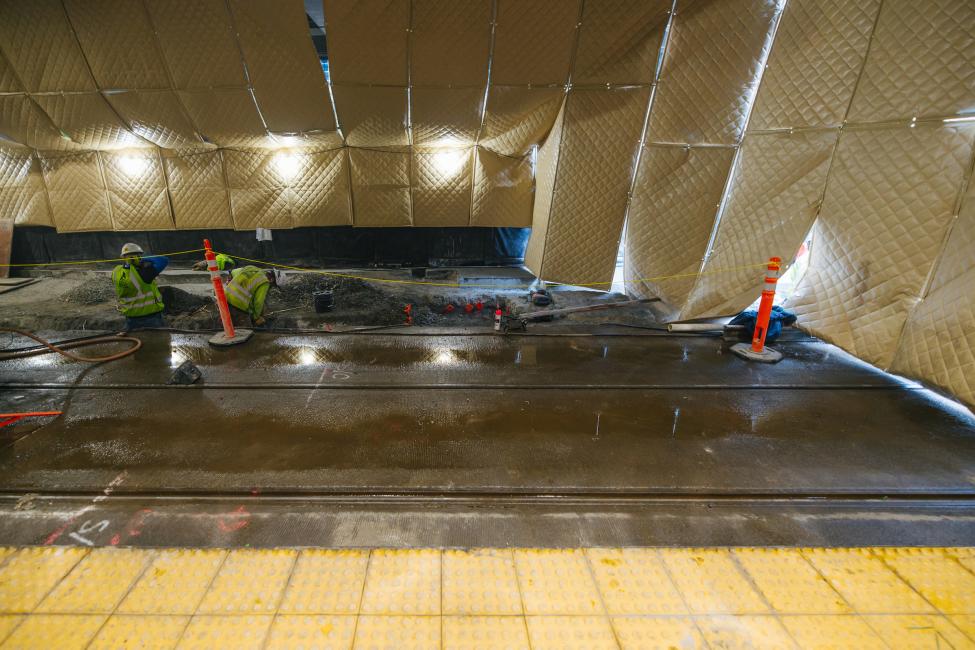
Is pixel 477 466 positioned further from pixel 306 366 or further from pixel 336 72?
pixel 336 72

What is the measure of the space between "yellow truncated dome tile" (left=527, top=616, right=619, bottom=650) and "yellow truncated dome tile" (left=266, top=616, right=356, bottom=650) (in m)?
0.81

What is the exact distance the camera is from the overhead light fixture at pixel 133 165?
7559 mm

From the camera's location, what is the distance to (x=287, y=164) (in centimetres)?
771

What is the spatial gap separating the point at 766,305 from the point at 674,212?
2.08 m

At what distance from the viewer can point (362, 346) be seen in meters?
4.90

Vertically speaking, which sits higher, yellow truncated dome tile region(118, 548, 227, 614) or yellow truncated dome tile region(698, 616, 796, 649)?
yellow truncated dome tile region(698, 616, 796, 649)

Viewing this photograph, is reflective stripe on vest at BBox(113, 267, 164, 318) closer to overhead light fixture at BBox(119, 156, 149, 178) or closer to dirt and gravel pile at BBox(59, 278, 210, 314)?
dirt and gravel pile at BBox(59, 278, 210, 314)

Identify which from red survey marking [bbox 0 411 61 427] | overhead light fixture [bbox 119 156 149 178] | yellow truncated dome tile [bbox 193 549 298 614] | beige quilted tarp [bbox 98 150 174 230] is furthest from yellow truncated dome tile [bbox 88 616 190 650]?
overhead light fixture [bbox 119 156 149 178]

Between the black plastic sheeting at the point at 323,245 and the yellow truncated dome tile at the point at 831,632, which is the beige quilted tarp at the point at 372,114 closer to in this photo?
the black plastic sheeting at the point at 323,245

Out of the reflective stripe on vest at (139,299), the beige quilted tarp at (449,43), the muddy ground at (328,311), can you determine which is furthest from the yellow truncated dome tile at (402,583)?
the beige quilted tarp at (449,43)

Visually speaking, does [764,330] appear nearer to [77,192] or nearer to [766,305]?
[766,305]

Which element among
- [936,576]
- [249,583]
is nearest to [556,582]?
[249,583]

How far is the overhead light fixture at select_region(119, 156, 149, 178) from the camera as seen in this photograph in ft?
24.8

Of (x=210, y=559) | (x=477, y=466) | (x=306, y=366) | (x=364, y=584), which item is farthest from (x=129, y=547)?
(x=306, y=366)
